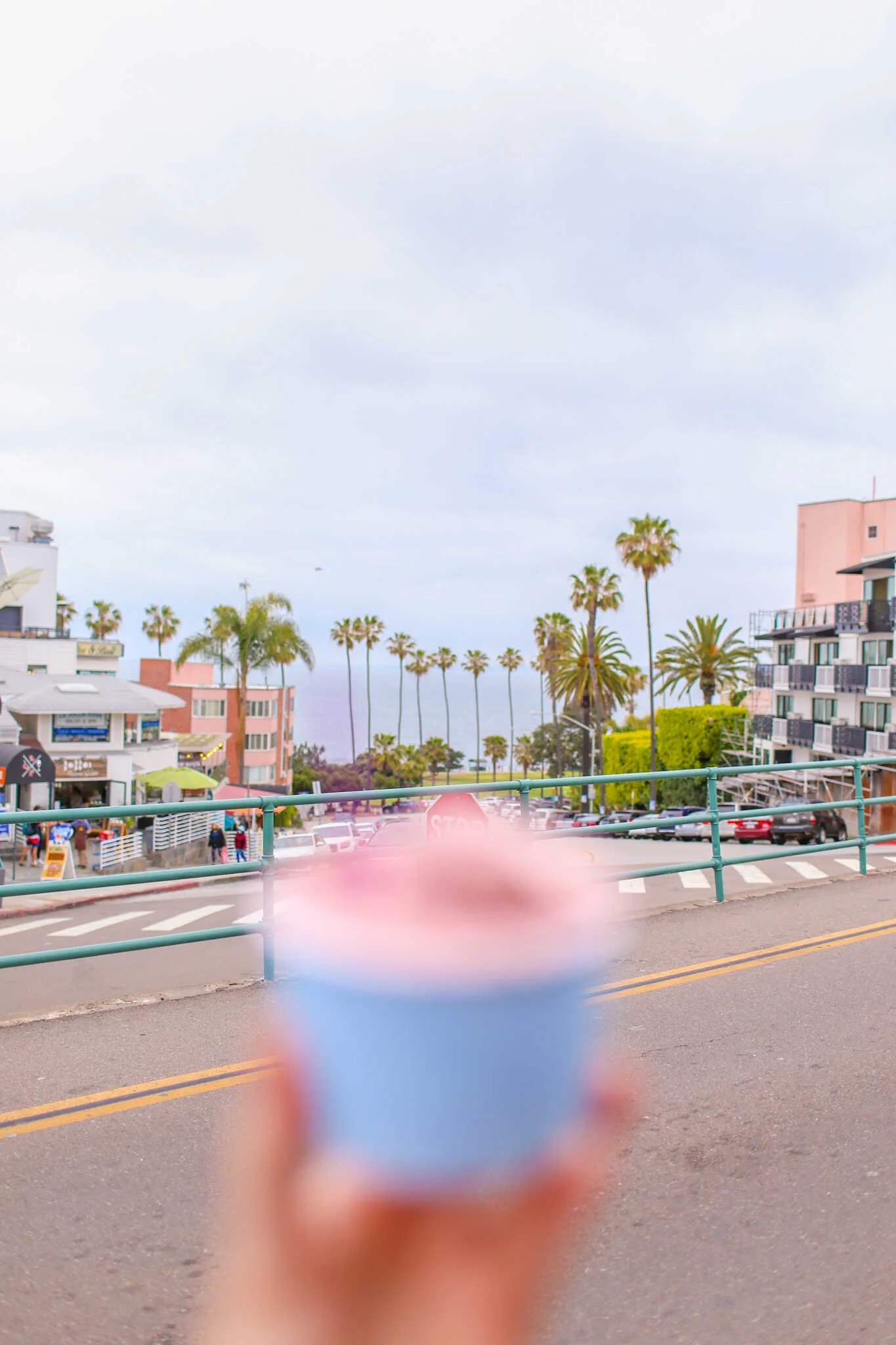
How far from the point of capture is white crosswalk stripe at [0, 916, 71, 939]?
14508 millimetres

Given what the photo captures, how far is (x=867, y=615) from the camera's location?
198 feet

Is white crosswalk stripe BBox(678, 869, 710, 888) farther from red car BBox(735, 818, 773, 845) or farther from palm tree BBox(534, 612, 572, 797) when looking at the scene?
palm tree BBox(534, 612, 572, 797)

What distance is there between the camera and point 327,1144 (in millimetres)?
4211

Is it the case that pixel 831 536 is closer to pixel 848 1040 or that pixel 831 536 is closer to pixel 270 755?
pixel 270 755

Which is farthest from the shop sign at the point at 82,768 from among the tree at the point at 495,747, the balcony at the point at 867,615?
the tree at the point at 495,747

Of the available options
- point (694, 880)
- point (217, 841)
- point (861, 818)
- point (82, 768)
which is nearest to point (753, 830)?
point (217, 841)

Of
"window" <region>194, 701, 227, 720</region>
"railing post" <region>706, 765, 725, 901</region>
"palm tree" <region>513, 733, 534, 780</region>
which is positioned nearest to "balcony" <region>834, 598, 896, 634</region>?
"railing post" <region>706, 765, 725, 901</region>

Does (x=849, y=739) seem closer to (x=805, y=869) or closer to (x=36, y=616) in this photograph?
(x=805, y=869)

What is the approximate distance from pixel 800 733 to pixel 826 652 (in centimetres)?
512

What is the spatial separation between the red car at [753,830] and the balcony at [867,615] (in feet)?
117

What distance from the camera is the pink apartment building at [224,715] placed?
100675mm

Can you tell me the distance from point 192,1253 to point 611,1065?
2464 mm

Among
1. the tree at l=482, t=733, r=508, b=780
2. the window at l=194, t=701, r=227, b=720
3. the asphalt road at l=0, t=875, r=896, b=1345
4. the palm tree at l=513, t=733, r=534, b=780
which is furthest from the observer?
the tree at l=482, t=733, r=508, b=780

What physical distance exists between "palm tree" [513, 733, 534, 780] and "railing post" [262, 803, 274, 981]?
152 meters
